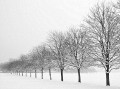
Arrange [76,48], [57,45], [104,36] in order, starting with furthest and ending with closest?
[57,45] → [76,48] → [104,36]

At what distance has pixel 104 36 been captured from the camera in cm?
2492

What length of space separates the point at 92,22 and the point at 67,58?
1139 centimetres

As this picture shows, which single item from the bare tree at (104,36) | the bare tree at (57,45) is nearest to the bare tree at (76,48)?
the bare tree at (57,45)

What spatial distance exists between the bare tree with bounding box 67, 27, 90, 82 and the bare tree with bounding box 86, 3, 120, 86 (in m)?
6.85

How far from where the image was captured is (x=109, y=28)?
2452cm

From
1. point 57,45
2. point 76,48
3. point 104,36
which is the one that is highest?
point 104,36

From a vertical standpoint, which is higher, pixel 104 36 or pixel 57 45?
pixel 104 36

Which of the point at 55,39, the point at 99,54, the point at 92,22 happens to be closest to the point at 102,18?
the point at 92,22

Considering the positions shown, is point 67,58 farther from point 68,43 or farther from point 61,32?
point 61,32

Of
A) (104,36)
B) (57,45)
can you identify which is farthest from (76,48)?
(104,36)

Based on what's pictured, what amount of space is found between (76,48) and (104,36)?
34.3 feet

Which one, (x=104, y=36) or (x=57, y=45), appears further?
(x=57, y=45)

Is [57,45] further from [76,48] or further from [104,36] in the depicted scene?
[104,36]

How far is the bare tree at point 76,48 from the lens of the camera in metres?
33.2
